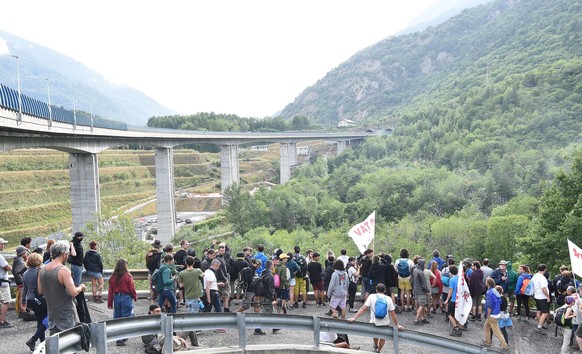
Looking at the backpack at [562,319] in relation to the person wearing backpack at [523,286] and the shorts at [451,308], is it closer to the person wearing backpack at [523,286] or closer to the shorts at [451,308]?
the person wearing backpack at [523,286]

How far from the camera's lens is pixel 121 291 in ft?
32.2

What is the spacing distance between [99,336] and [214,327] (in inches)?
72.0

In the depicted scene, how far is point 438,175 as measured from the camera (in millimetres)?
78562

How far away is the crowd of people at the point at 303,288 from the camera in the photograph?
31.9 ft

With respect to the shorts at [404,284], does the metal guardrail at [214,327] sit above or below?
above

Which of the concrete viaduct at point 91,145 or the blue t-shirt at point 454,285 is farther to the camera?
the concrete viaduct at point 91,145

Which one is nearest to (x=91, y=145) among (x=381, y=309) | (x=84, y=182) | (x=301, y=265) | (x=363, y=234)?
(x=84, y=182)

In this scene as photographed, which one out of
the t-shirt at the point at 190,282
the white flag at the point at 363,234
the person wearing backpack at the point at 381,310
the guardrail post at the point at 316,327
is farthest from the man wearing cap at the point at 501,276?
the t-shirt at the point at 190,282

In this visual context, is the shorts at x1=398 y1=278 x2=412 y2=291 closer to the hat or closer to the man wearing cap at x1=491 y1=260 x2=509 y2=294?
the man wearing cap at x1=491 y1=260 x2=509 y2=294

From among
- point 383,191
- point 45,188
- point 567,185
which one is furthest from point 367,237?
point 45,188

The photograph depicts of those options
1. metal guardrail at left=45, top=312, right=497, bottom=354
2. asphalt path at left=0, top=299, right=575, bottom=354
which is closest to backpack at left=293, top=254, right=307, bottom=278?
asphalt path at left=0, top=299, right=575, bottom=354

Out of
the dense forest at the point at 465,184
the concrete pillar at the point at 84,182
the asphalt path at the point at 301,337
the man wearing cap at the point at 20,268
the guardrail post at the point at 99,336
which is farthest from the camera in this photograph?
the dense forest at the point at 465,184

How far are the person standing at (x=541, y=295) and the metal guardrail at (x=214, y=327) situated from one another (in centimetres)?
450

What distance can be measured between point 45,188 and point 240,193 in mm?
31793
